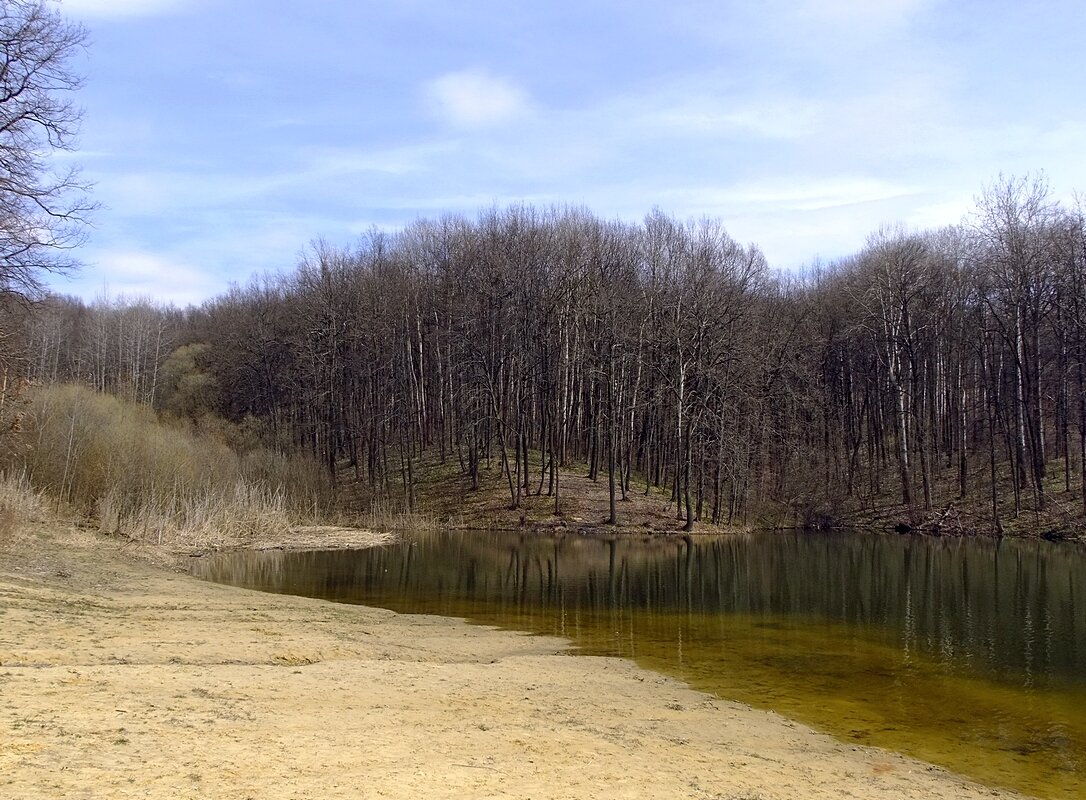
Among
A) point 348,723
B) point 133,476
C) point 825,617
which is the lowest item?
point 825,617

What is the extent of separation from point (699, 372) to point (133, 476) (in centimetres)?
2634

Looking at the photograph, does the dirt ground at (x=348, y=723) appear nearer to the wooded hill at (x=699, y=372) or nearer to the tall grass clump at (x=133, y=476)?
the tall grass clump at (x=133, y=476)

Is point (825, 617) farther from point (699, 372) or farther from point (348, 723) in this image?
point (699, 372)

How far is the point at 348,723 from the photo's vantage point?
803cm

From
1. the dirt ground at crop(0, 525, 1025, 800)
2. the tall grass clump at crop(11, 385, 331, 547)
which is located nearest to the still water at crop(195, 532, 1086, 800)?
the dirt ground at crop(0, 525, 1025, 800)

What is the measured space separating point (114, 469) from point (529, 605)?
16.5 meters

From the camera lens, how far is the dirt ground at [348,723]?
620 cm

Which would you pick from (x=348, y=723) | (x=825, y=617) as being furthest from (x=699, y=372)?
(x=348, y=723)

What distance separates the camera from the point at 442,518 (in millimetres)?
45094

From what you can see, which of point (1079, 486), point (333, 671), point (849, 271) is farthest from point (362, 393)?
point (333, 671)

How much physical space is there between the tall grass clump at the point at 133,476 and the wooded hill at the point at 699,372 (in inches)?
529

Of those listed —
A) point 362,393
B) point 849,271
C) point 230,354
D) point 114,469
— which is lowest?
point 114,469

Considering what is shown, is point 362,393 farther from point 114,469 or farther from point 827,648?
point 827,648

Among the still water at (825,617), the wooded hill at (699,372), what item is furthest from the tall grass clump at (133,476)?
the wooded hill at (699,372)
